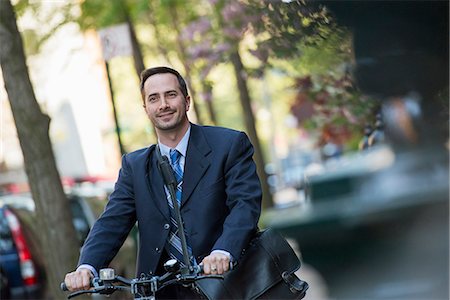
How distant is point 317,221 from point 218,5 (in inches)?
263

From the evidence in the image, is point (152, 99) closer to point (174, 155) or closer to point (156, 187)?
point (174, 155)

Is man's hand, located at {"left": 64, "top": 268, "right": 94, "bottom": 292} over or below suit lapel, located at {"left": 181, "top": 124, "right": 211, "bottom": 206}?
below

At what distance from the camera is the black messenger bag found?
183 inches

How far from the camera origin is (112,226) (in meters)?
5.00

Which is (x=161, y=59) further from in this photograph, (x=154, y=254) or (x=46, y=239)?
(x=154, y=254)

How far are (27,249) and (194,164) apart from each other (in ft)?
26.9

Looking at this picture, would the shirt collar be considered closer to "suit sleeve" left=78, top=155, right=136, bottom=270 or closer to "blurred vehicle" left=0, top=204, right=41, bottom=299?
"suit sleeve" left=78, top=155, right=136, bottom=270

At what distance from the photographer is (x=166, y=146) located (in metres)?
5.04

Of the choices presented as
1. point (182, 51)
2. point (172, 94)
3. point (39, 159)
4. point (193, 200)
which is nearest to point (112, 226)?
point (193, 200)

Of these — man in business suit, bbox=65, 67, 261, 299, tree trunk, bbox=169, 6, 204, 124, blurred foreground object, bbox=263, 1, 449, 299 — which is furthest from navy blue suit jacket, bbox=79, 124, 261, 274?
tree trunk, bbox=169, 6, 204, 124

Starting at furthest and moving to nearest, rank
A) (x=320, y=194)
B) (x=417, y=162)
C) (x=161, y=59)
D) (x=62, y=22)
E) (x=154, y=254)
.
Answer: (x=161, y=59), (x=62, y=22), (x=320, y=194), (x=417, y=162), (x=154, y=254)

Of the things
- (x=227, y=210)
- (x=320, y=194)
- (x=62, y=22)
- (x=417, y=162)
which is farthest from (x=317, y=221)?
(x=62, y=22)

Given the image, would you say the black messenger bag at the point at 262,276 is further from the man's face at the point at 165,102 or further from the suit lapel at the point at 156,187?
the man's face at the point at 165,102

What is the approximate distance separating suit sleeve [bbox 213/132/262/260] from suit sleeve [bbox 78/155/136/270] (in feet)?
1.52
